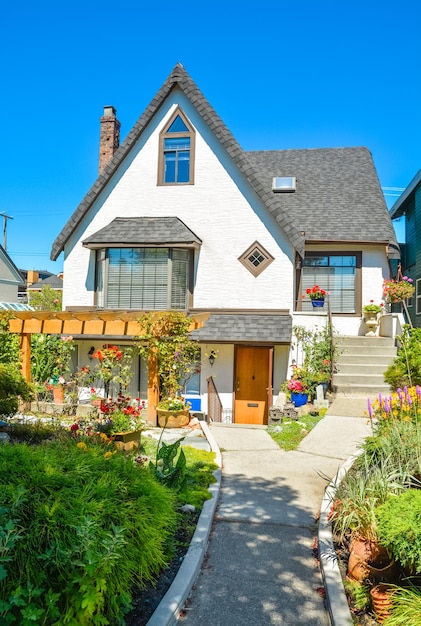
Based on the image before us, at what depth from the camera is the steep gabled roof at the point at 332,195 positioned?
1698 cm

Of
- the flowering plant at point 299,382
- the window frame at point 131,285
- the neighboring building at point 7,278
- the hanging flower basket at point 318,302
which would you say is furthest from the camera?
the neighboring building at point 7,278

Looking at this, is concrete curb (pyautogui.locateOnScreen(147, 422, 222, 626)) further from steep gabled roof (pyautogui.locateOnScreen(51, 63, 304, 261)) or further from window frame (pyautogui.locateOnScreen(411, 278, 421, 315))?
window frame (pyautogui.locateOnScreen(411, 278, 421, 315))

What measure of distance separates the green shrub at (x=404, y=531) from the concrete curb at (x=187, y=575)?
1.79m

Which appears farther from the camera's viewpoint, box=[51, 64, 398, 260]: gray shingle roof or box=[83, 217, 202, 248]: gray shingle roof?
box=[51, 64, 398, 260]: gray shingle roof

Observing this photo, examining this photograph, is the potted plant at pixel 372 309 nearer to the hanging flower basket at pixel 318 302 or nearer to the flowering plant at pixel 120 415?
the hanging flower basket at pixel 318 302

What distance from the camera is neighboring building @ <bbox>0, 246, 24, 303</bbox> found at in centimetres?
3819

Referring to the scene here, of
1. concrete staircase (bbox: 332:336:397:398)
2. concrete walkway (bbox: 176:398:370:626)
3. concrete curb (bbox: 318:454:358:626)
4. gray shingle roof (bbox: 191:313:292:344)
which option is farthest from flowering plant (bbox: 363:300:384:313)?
concrete curb (bbox: 318:454:358:626)

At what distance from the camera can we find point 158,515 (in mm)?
4469

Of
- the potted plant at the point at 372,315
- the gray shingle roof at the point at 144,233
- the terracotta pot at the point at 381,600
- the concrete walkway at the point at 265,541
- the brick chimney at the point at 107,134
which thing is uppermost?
the brick chimney at the point at 107,134

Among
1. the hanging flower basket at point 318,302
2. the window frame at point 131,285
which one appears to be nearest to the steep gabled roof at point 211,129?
the window frame at point 131,285

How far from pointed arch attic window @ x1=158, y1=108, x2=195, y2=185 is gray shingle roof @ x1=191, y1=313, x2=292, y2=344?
4944 mm

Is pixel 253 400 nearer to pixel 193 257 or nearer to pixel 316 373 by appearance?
pixel 316 373

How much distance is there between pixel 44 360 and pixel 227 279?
6.52 meters

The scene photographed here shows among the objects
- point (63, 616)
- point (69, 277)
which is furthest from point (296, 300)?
point (63, 616)
